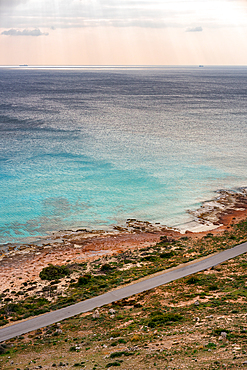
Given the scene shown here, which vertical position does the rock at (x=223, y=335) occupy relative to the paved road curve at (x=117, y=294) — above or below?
above

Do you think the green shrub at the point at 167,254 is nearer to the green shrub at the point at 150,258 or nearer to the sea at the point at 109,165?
the green shrub at the point at 150,258

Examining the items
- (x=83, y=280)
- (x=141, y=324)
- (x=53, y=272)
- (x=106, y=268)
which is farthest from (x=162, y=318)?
(x=53, y=272)

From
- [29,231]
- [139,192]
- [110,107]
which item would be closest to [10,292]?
[29,231]

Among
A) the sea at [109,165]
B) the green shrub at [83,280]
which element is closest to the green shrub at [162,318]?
the green shrub at [83,280]

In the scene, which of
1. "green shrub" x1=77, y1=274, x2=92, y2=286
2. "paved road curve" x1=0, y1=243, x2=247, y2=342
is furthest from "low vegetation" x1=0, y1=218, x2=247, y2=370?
"paved road curve" x1=0, y1=243, x2=247, y2=342

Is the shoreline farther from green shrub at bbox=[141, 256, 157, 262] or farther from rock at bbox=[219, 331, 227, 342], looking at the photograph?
rock at bbox=[219, 331, 227, 342]

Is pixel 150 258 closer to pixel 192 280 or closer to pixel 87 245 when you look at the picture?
pixel 192 280
